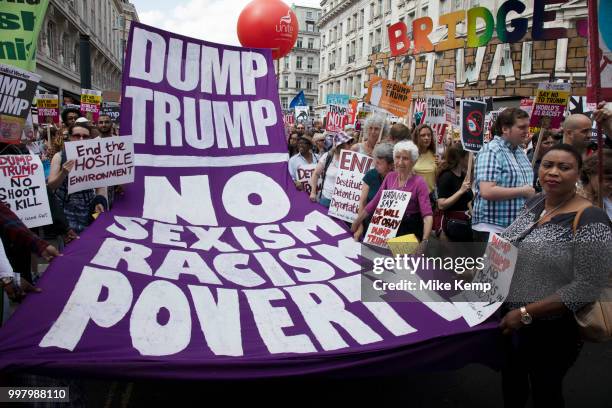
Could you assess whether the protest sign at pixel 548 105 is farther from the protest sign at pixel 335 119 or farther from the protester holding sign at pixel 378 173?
the protest sign at pixel 335 119

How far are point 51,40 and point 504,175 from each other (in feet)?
106

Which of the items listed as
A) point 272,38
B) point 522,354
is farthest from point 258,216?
point 272,38

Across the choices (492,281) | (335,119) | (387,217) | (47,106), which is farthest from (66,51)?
(492,281)

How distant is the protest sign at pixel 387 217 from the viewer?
421 cm

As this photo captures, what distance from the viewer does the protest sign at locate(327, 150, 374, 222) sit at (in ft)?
18.1

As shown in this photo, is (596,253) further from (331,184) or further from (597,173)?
(331,184)

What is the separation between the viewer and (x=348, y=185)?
5.61 m

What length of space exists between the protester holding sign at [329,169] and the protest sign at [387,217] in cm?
159

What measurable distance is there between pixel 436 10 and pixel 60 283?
117 feet

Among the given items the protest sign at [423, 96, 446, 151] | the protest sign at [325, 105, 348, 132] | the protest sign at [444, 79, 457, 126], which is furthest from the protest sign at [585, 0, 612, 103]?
the protest sign at [325, 105, 348, 132]

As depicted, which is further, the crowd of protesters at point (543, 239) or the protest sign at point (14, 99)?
the protest sign at point (14, 99)

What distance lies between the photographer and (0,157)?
4.32m

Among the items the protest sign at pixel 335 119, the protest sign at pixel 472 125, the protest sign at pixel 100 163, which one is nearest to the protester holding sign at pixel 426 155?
the protest sign at pixel 472 125

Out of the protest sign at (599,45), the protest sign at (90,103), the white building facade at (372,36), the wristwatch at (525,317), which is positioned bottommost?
the wristwatch at (525,317)
